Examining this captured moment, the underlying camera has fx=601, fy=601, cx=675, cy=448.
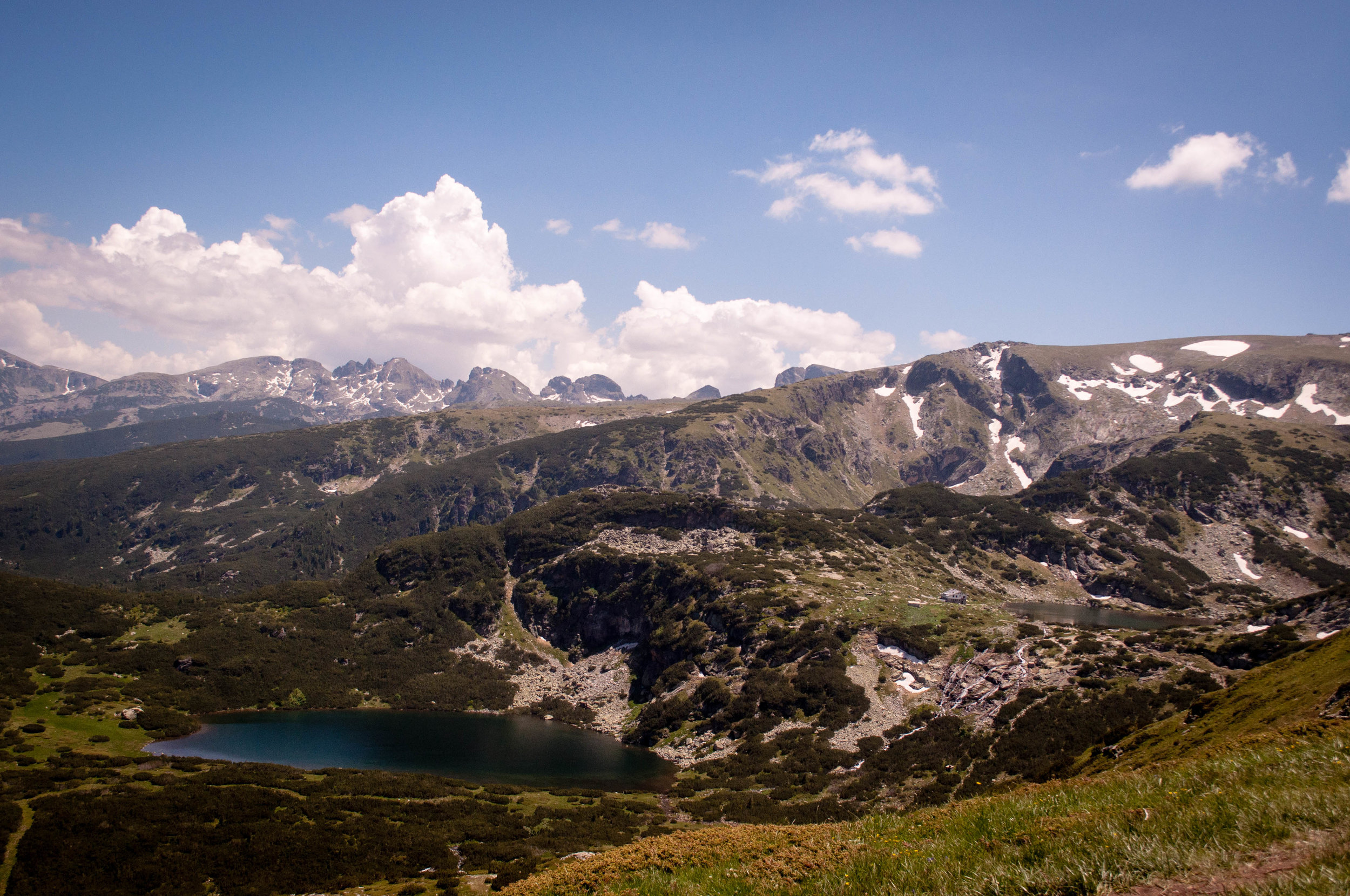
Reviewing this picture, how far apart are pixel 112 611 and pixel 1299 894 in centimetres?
23961

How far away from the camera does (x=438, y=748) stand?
414 ft

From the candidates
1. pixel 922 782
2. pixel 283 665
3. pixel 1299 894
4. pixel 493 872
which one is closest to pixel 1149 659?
pixel 922 782

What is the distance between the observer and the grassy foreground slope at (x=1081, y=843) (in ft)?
32.7

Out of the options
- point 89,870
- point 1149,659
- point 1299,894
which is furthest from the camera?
point 1149,659

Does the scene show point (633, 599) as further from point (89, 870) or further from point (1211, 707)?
point (1211, 707)

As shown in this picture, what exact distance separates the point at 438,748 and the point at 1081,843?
139671mm

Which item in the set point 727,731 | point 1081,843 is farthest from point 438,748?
point 1081,843

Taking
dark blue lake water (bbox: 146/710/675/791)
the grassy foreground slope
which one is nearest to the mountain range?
the grassy foreground slope

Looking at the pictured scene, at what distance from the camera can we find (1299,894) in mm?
7695

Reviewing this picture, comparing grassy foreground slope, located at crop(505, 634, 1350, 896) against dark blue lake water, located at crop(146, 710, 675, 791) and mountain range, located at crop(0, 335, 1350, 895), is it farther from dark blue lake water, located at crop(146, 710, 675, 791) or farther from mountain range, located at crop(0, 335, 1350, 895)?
dark blue lake water, located at crop(146, 710, 675, 791)

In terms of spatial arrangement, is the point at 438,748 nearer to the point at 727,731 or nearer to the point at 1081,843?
the point at 727,731

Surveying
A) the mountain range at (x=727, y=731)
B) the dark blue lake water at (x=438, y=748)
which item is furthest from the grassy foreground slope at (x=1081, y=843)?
the dark blue lake water at (x=438, y=748)

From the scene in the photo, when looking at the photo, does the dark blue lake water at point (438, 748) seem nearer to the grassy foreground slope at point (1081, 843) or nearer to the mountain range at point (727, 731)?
the mountain range at point (727, 731)

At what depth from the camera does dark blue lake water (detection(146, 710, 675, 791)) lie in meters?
108
